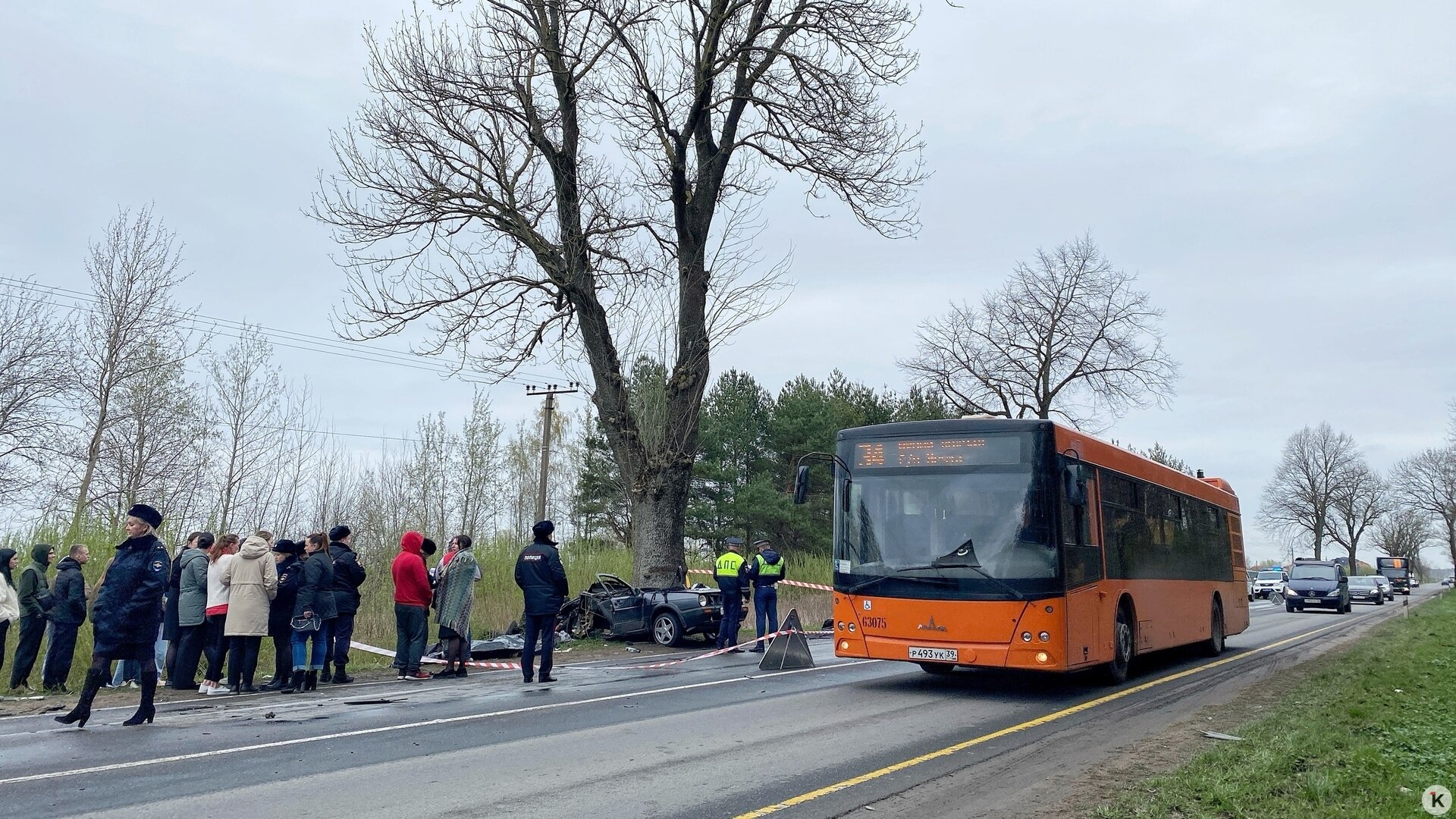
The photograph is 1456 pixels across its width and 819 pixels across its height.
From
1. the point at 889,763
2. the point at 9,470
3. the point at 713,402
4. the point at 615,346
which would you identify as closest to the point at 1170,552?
the point at 889,763

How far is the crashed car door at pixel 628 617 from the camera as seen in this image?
20062 mm

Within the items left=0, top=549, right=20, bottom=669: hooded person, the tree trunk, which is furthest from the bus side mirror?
left=0, top=549, right=20, bottom=669: hooded person

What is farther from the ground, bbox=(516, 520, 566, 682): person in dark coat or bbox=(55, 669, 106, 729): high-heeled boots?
bbox=(516, 520, 566, 682): person in dark coat

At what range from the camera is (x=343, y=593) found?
46.9 ft

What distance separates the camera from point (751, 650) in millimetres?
19219

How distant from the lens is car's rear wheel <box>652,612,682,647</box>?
19844 millimetres

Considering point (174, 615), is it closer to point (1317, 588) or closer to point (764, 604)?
point (764, 604)

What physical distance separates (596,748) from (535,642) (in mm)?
5555

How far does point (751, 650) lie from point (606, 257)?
851 cm

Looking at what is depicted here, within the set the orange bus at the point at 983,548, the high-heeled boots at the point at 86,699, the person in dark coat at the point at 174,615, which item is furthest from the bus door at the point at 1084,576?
the person in dark coat at the point at 174,615

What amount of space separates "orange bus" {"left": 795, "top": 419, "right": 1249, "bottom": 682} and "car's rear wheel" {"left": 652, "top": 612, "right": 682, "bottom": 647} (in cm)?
751

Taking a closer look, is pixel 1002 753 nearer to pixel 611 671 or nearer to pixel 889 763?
pixel 889 763

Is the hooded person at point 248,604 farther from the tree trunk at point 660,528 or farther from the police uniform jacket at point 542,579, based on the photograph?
the tree trunk at point 660,528

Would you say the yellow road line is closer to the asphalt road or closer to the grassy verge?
the asphalt road
